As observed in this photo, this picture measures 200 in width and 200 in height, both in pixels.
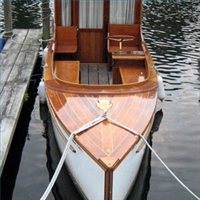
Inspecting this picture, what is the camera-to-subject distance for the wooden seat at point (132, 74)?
7.71 metres

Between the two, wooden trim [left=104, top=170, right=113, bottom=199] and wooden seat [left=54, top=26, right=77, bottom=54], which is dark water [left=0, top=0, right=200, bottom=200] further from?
wooden seat [left=54, top=26, right=77, bottom=54]

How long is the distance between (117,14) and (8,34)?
3914mm

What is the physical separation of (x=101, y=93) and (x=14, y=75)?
10.2ft

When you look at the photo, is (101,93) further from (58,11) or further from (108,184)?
(58,11)

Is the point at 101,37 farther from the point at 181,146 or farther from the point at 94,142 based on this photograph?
the point at 94,142

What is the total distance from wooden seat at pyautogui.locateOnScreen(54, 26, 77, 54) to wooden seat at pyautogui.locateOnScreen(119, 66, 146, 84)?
1.65 metres

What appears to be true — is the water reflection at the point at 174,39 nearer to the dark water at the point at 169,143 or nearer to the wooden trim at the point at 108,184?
the dark water at the point at 169,143

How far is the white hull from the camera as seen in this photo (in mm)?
4734

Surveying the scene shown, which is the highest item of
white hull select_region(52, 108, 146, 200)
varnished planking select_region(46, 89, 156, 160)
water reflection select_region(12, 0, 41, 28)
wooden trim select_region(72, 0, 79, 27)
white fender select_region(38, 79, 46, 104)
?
wooden trim select_region(72, 0, 79, 27)

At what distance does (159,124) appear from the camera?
806 centimetres

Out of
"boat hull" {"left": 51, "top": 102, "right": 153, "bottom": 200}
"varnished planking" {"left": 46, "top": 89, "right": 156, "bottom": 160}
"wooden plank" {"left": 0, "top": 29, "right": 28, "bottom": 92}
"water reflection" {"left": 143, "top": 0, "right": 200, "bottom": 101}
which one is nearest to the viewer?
"boat hull" {"left": 51, "top": 102, "right": 153, "bottom": 200}

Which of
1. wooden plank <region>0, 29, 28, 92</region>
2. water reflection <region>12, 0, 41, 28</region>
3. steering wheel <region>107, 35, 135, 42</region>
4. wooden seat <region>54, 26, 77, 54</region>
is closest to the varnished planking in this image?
wooden plank <region>0, 29, 28, 92</region>

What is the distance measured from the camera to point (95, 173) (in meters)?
4.78

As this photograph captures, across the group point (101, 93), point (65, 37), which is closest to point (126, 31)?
point (65, 37)
